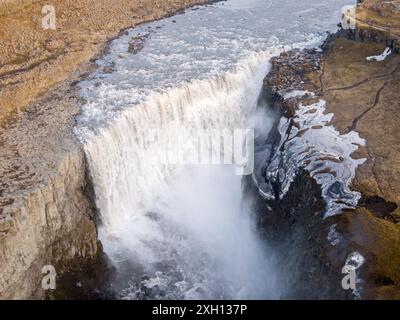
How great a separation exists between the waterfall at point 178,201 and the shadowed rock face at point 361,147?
160 cm

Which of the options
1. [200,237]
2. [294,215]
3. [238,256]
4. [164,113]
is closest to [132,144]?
[164,113]

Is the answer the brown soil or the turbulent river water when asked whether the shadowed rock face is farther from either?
the brown soil

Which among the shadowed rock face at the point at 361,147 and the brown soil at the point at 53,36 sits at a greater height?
the brown soil at the point at 53,36

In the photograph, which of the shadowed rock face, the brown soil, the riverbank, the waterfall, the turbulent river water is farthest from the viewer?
the brown soil

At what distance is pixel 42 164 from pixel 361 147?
8699 mm

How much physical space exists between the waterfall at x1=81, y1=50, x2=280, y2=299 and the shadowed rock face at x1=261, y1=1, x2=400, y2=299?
1.60m

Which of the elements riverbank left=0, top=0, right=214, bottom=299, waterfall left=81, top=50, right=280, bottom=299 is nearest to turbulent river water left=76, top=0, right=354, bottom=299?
waterfall left=81, top=50, right=280, bottom=299

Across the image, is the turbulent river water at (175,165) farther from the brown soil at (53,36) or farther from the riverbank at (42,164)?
the brown soil at (53,36)

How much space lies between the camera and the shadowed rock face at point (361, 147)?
1118 cm

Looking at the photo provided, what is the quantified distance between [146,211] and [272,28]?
1093cm

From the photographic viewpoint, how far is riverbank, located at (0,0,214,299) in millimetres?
12914

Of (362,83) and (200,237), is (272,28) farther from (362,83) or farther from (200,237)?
(200,237)

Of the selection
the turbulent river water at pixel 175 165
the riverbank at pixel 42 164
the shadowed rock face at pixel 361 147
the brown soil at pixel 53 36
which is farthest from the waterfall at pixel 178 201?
the brown soil at pixel 53 36

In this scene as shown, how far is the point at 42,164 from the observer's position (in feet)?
47.7
